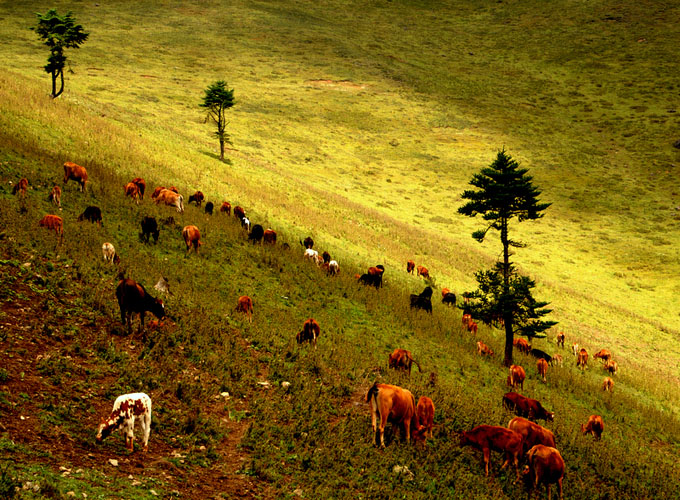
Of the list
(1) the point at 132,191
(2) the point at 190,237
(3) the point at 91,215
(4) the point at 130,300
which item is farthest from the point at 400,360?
(1) the point at 132,191

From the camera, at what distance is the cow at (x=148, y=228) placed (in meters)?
20.4

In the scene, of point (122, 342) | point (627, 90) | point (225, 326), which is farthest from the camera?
point (627, 90)

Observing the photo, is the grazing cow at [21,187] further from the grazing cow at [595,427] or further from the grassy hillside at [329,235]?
the grazing cow at [595,427]

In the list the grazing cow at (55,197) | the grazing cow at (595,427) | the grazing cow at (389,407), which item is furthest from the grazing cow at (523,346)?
the grazing cow at (55,197)

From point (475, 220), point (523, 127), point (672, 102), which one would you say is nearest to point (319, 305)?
point (475, 220)

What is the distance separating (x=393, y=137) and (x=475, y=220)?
33.1 m

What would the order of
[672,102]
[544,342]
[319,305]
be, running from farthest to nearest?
[672,102]
[544,342]
[319,305]

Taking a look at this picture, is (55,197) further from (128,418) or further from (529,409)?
(529,409)

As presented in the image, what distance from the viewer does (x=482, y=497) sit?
1077 centimetres

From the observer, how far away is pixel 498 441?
12289mm

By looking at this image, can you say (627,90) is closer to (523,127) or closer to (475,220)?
(523,127)

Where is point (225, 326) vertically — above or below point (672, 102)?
below

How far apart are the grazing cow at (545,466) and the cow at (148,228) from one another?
16.1 meters

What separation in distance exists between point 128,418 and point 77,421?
3.54ft
